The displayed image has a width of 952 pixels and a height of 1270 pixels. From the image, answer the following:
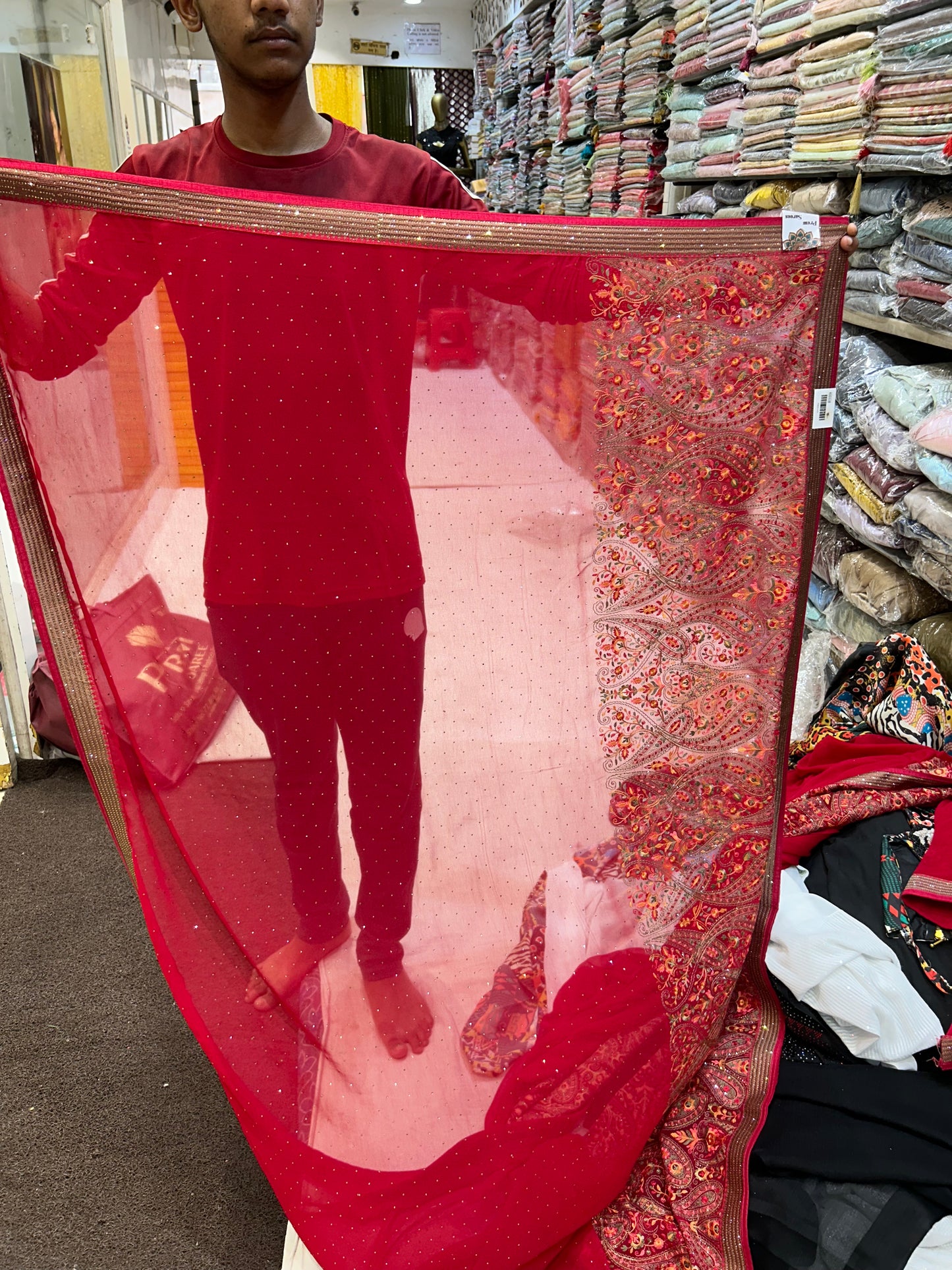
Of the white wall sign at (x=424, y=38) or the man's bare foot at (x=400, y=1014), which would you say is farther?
the white wall sign at (x=424, y=38)

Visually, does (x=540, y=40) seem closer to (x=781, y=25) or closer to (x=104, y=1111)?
(x=781, y=25)

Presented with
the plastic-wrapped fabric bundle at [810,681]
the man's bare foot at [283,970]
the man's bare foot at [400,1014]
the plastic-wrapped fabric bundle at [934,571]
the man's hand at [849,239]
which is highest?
the man's hand at [849,239]

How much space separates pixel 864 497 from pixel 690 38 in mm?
1727

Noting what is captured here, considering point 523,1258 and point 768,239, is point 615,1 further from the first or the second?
point 523,1258

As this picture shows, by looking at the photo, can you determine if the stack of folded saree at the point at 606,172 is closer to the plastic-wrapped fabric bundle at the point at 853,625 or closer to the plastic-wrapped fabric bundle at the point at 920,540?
the plastic-wrapped fabric bundle at the point at 853,625

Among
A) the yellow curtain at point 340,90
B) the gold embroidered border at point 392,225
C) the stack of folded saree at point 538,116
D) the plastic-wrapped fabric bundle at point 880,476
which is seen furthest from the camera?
the yellow curtain at point 340,90

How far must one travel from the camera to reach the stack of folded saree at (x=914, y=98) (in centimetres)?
172

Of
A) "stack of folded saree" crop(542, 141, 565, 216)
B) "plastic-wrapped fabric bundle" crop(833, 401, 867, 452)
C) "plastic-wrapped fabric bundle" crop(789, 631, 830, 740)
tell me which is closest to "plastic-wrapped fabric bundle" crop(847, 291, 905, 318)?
"plastic-wrapped fabric bundle" crop(833, 401, 867, 452)

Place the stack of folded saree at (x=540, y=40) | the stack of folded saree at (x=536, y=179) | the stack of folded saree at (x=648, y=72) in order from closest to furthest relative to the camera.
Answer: the stack of folded saree at (x=648, y=72), the stack of folded saree at (x=540, y=40), the stack of folded saree at (x=536, y=179)

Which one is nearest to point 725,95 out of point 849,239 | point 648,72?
point 648,72

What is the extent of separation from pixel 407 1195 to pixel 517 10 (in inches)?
233

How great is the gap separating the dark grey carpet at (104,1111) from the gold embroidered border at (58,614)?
552 millimetres

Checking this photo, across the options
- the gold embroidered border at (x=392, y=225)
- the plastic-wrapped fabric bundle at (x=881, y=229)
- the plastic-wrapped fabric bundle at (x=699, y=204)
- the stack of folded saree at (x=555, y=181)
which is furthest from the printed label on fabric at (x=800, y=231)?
the stack of folded saree at (x=555, y=181)

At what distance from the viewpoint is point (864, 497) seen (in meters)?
2.16
